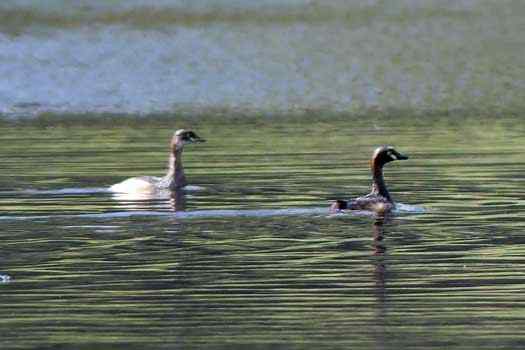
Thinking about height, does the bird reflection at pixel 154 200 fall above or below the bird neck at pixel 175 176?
below

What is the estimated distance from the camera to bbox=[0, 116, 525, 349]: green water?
44.7ft

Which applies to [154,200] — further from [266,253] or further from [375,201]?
[266,253]

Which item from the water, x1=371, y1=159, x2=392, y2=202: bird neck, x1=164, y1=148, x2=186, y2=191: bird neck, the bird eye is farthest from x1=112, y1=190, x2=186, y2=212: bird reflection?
the water

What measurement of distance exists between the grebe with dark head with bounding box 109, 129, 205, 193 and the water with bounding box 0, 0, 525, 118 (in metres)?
12.8

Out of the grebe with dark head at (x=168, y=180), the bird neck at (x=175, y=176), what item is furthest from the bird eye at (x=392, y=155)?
the bird neck at (x=175, y=176)

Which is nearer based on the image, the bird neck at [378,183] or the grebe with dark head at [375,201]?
the grebe with dark head at [375,201]

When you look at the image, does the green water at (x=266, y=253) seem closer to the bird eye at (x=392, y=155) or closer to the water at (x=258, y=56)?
the bird eye at (x=392, y=155)

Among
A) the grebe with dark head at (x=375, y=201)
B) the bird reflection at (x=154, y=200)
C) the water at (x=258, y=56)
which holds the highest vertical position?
the water at (x=258, y=56)

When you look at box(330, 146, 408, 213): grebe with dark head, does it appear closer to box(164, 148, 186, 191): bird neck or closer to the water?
box(164, 148, 186, 191): bird neck

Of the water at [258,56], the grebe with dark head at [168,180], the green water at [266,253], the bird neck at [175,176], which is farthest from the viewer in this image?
the water at [258,56]

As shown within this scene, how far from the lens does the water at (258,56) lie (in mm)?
Answer: 43550

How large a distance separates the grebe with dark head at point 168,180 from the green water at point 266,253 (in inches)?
14.2

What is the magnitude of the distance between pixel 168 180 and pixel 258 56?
69.8 feet

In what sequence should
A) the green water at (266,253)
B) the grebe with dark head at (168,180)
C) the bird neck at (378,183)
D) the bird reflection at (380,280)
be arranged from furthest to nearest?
the grebe with dark head at (168,180) → the bird neck at (378,183) → the green water at (266,253) → the bird reflection at (380,280)
